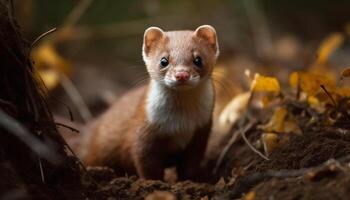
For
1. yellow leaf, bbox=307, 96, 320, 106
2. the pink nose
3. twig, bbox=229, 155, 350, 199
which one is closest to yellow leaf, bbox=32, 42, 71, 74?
the pink nose

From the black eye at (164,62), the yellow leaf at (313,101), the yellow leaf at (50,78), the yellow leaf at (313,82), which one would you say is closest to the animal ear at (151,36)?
the black eye at (164,62)

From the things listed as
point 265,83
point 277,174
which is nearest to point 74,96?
point 265,83

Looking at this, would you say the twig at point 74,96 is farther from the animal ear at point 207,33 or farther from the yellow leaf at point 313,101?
the yellow leaf at point 313,101

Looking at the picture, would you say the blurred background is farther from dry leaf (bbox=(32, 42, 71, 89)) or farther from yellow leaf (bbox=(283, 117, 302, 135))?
yellow leaf (bbox=(283, 117, 302, 135))

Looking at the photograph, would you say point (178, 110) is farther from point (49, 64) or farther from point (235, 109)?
point (49, 64)

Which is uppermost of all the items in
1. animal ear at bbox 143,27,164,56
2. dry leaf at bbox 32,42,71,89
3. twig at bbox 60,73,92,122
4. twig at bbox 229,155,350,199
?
dry leaf at bbox 32,42,71,89

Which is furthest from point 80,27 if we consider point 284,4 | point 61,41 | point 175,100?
point 175,100

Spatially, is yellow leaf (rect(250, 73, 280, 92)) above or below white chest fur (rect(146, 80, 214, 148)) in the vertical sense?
below

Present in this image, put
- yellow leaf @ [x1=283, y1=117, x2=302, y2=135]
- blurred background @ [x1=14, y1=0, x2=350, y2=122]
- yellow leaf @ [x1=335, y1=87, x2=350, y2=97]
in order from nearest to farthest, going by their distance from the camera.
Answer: yellow leaf @ [x1=335, y1=87, x2=350, y2=97], yellow leaf @ [x1=283, y1=117, x2=302, y2=135], blurred background @ [x1=14, y1=0, x2=350, y2=122]

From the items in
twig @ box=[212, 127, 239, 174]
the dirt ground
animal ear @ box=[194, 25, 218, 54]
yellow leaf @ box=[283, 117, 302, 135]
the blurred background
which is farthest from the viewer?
the blurred background
